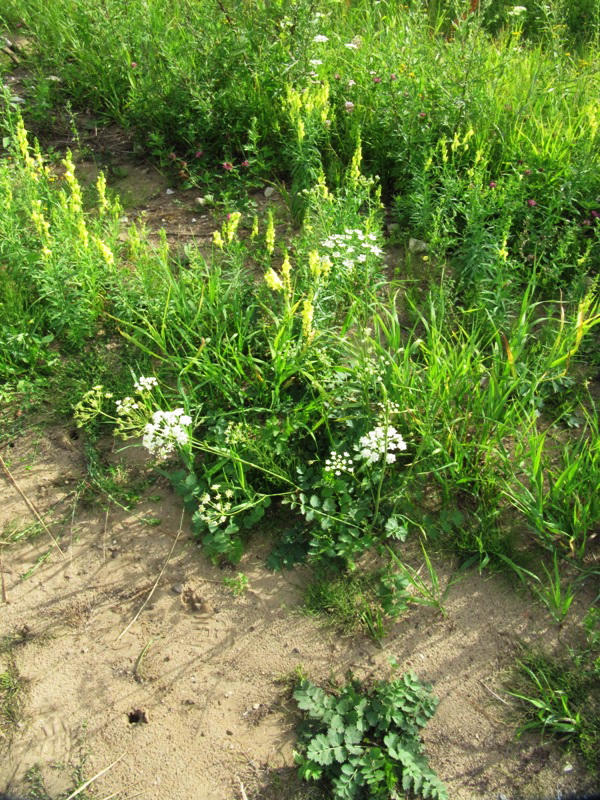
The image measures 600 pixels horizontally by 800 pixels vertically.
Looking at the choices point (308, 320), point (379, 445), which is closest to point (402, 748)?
point (379, 445)

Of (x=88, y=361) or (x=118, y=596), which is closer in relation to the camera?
(x=118, y=596)

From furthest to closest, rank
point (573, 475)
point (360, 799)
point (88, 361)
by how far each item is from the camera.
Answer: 1. point (88, 361)
2. point (573, 475)
3. point (360, 799)

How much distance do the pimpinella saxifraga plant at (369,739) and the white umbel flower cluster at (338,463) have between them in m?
0.80

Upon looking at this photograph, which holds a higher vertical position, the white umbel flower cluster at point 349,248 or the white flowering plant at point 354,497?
the white umbel flower cluster at point 349,248

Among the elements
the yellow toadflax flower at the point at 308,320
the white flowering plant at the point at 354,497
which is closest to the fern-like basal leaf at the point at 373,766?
the white flowering plant at the point at 354,497

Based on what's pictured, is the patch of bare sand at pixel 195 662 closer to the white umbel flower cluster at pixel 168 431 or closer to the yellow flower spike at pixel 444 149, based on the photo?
the white umbel flower cluster at pixel 168 431

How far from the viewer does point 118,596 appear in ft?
8.72

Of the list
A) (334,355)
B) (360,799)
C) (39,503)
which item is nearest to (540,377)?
(334,355)

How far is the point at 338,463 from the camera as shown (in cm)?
266

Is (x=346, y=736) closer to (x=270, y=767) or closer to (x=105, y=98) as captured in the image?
(x=270, y=767)

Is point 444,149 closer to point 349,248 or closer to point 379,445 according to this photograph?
point 349,248

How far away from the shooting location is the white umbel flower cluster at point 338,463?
262 cm

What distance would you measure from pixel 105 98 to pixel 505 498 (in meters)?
4.04

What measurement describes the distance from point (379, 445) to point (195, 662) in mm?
1099
